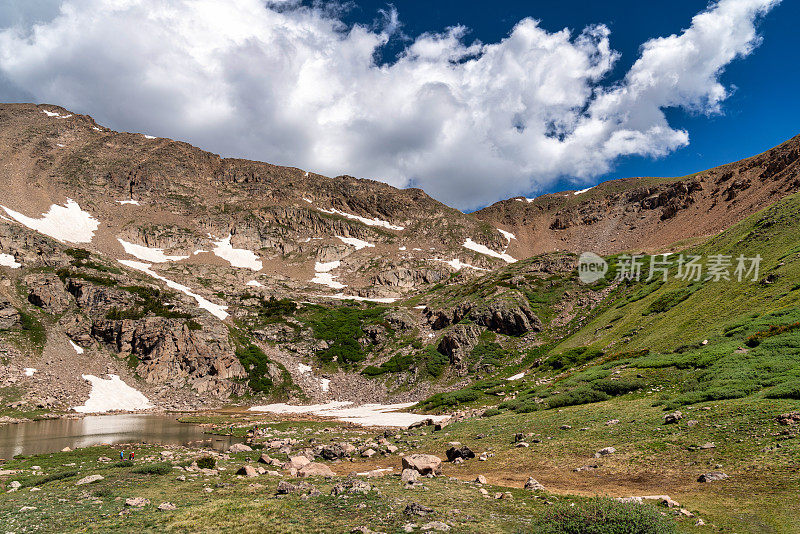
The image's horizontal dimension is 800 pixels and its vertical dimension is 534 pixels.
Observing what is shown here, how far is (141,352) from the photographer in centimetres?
9006

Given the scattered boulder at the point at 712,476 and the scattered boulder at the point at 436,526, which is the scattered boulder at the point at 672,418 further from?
the scattered boulder at the point at 436,526

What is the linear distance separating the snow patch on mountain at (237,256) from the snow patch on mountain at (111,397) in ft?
313

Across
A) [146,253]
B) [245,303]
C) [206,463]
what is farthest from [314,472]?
[146,253]

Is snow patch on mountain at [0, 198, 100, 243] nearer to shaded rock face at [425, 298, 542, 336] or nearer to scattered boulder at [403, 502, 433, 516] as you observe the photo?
shaded rock face at [425, 298, 542, 336]

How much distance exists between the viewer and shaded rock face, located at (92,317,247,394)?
87.9 meters

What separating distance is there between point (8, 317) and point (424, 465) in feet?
344

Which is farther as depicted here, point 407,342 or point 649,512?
point 407,342

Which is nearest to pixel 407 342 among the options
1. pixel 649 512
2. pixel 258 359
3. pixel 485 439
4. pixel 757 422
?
pixel 258 359

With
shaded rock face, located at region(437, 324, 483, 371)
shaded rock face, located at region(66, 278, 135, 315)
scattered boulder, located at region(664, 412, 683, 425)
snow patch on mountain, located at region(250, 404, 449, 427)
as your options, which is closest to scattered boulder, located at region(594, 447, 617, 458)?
scattered boulder, located at region(664, 412, 683, 425)

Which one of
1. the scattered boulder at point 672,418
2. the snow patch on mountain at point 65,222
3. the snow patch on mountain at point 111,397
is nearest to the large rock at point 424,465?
the scattered boulder at point 672,418

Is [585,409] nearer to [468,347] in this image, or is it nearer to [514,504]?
[514,504]

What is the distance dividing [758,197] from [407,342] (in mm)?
142290

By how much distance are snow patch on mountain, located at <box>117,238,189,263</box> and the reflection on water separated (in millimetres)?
112247

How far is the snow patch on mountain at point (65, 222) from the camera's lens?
143 meters
